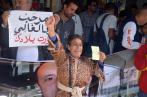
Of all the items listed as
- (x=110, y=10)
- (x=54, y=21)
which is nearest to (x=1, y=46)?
(x=54, y=21)

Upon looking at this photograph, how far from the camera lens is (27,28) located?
5.31 m

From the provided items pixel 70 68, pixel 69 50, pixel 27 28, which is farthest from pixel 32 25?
pixel 70 68

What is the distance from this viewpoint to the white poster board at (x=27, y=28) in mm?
5195

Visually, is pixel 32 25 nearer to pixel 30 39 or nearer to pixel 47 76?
pixel 30 39

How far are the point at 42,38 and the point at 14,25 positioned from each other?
38 cm

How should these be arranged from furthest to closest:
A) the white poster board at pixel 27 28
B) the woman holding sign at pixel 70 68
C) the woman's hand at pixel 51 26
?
the white poster board at pixel 27 28 < the woman holding sign at pixel 70 68 < the woman's hand at pixel 51 26

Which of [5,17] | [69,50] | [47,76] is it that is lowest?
[47,76]

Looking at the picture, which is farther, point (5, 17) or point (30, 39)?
point (30, 39)

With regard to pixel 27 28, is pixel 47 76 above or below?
Result: below

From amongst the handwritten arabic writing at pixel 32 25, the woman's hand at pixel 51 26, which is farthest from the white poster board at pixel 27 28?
the woman's hand at pixel 51 26

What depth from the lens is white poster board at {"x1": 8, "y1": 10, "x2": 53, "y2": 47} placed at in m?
5.20

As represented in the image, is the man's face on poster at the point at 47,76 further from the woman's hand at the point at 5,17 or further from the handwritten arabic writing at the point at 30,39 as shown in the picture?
the woman's hand at the point at 5,17

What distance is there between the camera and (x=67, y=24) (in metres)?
6.07

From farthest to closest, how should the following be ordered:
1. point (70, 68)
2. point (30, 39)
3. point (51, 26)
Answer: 1. point (30, 39)
2. point (70, 68)
3. point (51, 26)
